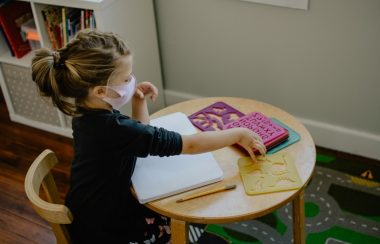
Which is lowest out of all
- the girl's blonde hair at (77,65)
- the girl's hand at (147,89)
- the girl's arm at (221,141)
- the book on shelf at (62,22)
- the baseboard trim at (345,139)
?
the baseboard trim at (345,139)


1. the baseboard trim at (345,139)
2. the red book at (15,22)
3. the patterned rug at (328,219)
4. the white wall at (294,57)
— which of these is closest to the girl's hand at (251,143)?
the patterned rug at (328,219)

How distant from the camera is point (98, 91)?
1.12 m

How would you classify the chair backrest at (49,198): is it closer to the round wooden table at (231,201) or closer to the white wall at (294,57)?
the round wooden table at (231,201)

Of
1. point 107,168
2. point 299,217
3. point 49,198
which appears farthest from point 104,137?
point 299,217

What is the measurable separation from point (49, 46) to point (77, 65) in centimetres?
113

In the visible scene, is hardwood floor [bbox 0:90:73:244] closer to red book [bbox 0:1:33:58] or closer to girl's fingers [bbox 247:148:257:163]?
red book [bbox 0:1:33:58]

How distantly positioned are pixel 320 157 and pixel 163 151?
1175 millimetres

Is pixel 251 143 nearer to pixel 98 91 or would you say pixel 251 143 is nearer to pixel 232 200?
pixel 232 200

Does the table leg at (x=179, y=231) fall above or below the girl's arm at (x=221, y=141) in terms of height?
below

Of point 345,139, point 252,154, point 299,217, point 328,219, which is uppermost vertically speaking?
point 252,154

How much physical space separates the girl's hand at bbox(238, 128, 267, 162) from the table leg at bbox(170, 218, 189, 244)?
0.84 feet

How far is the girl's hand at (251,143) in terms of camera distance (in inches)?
47.8

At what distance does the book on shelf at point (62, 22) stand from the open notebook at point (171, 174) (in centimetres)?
94

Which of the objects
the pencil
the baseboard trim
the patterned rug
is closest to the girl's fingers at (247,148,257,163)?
the pencil
